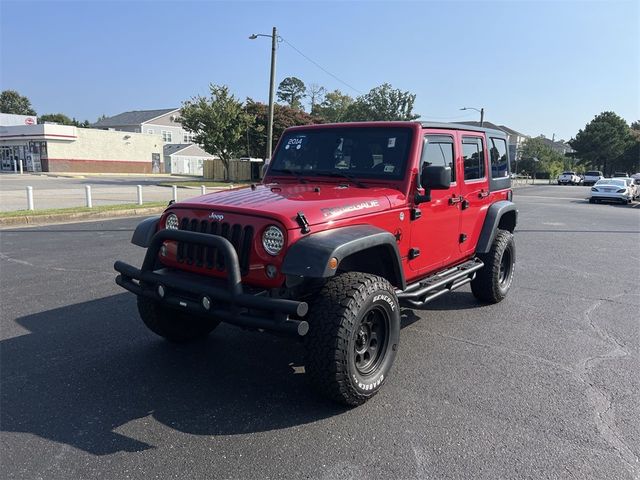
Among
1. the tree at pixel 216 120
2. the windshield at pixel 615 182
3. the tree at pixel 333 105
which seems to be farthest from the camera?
the tree at pixel 333 105

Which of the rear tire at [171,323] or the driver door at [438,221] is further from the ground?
the driver door at [438,221]

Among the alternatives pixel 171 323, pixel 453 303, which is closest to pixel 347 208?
pixel 171 323

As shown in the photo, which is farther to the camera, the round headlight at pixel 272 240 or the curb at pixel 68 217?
the curb at pixel 68 217

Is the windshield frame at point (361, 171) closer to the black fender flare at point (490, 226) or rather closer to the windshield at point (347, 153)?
the windshield at point (347, 153)

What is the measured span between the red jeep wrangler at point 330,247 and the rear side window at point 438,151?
0.02 meters

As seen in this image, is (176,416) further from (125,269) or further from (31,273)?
(31,273)

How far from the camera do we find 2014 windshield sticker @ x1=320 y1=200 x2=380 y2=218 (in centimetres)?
330

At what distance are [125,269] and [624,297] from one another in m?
6.12

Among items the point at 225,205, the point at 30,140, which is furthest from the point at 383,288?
the point at 30,140

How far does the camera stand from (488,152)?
5512mm

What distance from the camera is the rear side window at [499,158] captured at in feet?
18.6

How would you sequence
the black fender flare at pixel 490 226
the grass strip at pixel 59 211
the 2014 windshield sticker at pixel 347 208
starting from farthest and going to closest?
the grass strip at pixel 59 211, the black fender flare at pixel 490 226, the 2014 windshield sticker at pixel 347 208

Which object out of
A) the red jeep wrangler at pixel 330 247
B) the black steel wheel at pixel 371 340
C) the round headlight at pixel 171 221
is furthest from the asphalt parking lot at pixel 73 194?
the black steel wheel at pixel 371 340

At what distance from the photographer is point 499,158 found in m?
5.90
